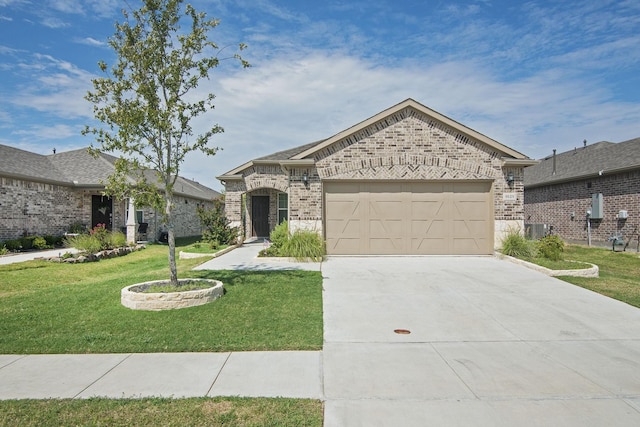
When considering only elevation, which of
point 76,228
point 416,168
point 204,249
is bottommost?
point 204,249

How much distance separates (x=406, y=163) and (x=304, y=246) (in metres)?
4.55

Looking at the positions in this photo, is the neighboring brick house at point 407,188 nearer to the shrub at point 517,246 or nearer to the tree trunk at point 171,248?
the shrub at point 517,246

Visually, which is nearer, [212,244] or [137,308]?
[137,308]

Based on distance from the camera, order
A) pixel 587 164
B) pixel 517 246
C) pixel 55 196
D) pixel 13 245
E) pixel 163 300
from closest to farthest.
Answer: pixel 163 300, pixel 517 246, pixel 13 245, pixel 55 196, pixel 587 164

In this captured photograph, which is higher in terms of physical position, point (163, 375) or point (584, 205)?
point (584, 205)

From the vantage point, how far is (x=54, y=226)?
1902 centimetres

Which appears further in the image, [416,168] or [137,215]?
[137,215]

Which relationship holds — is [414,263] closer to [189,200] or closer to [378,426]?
[378,426]

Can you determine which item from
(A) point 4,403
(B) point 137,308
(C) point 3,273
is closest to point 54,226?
(C) point 3,273

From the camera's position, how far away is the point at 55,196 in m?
19.3

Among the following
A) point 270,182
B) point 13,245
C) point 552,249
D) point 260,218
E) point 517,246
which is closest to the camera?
point 552,249

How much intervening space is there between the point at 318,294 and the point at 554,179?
747 inches

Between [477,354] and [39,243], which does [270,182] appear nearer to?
[39,243]

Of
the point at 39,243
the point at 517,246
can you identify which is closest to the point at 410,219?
the point at 517,246
